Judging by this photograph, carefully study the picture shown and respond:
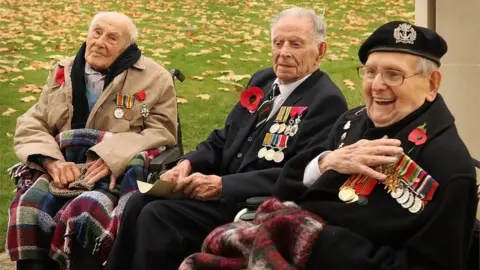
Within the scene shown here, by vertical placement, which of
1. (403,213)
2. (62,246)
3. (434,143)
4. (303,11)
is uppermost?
(303,11)

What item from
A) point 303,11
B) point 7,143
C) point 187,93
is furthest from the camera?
point 187,93

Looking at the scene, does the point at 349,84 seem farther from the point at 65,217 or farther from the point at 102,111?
the point at 65,217

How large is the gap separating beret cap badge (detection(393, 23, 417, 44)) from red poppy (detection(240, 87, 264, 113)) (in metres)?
1.27

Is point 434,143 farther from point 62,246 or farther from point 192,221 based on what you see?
point 62,246

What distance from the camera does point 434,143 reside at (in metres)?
2.73

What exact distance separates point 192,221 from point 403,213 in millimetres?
1202

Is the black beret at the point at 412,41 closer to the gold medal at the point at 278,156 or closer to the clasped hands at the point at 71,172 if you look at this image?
the gold medal at the point at 278,156

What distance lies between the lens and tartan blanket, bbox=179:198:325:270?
2.70m

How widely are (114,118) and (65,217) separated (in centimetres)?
72

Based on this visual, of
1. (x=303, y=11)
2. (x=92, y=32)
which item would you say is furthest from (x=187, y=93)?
(x=303, y=11)

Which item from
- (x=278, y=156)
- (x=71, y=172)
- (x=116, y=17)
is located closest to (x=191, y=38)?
(x=116, y=17)

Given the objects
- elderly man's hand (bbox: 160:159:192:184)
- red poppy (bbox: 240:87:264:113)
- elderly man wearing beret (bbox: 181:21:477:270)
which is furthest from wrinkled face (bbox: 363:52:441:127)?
elderly man's hand (bbox: 160:159:192:184)

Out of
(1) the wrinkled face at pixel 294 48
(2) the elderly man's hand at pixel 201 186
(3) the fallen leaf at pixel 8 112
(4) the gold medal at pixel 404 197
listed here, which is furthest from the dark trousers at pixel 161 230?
(3) the fallen leaf at pixel 8 112

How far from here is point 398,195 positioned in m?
2.72
